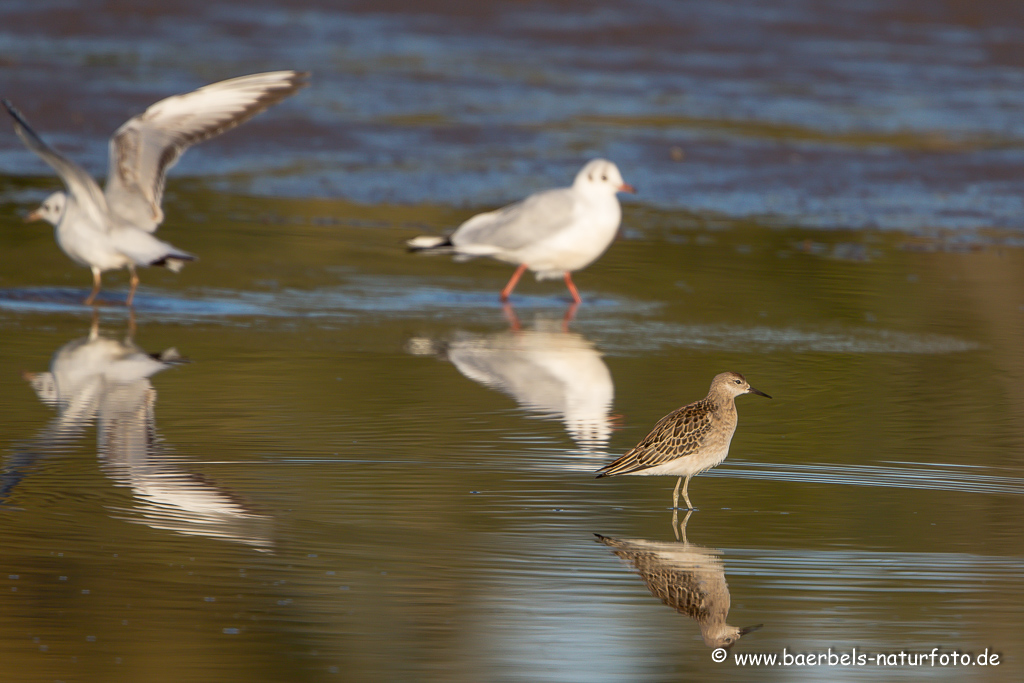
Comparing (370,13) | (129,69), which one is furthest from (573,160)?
(370,13)

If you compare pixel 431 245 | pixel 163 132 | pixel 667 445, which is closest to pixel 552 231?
pixel 431 245

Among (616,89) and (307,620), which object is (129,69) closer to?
(616,89)

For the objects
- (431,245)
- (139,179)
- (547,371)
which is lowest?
(431,245)

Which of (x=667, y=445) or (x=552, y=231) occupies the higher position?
(x=667, y=445)

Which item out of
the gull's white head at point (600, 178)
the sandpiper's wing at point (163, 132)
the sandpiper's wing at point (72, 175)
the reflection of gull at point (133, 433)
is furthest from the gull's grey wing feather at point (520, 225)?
the reflection of gull at point (133, 433)

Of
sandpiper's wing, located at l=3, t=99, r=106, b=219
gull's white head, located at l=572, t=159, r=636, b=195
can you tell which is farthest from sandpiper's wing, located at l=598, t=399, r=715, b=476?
gull's white head, located at l=572, t=159, r=636, b=195

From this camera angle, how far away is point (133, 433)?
657cm

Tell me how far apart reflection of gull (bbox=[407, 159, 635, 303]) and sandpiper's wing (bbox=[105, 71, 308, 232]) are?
56.4 inches

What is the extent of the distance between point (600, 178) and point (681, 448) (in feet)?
19.2

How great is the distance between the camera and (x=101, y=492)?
5652 millimetres

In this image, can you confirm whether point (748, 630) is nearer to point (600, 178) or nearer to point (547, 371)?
point (547, 371)

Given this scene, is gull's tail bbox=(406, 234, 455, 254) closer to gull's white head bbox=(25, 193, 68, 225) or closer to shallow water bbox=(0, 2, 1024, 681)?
shallow water bbox=(0, 2, 1024, 681)

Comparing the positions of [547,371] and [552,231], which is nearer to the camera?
[547,371]

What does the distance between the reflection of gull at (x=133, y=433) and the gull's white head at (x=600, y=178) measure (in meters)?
3.71
